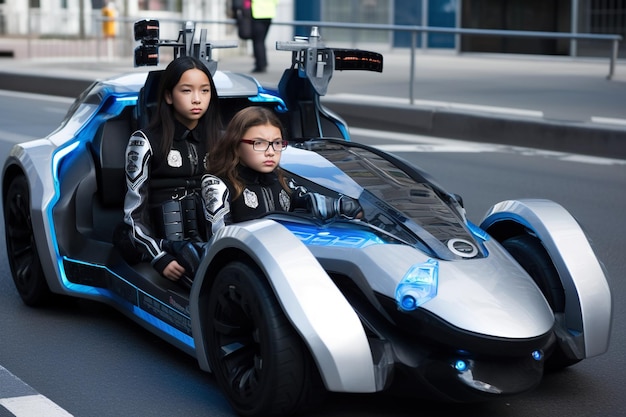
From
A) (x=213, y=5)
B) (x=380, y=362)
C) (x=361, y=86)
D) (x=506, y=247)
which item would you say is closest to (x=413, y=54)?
(x=361, y=86)

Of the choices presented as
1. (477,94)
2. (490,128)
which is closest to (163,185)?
(490,128)

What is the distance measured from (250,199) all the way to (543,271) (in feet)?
3.84

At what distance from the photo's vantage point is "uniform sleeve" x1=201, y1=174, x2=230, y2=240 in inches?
183

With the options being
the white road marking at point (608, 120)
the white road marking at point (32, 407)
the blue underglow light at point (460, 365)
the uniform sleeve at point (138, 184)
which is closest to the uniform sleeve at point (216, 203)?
the uniform sleeve at point (138, 184)

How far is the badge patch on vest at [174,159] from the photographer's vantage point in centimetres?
530

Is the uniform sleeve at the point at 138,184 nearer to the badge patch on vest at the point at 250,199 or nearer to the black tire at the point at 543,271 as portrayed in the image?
the badge patch on vest at the point at 250,199

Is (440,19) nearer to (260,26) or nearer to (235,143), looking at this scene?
(260,26)

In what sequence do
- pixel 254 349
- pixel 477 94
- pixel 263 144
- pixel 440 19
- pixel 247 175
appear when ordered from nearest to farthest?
pixel 254 349 → pixel 263 144 → pixel 247 175 → pixel 477 94 → pixel 440 19

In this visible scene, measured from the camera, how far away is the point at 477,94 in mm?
15977

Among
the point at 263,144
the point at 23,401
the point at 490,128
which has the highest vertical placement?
the point at 263,144

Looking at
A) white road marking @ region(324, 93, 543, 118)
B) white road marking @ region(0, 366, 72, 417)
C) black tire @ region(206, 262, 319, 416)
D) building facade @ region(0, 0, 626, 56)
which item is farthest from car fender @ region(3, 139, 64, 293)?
building facade @ region(0, 0, 626, 56)

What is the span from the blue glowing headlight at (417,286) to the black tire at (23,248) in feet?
7.52

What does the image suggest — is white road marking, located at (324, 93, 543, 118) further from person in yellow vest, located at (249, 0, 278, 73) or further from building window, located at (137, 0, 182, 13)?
building window, located at (137, 0, 182, 13)

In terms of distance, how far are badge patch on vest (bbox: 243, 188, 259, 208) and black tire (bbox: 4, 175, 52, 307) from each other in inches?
53.5
